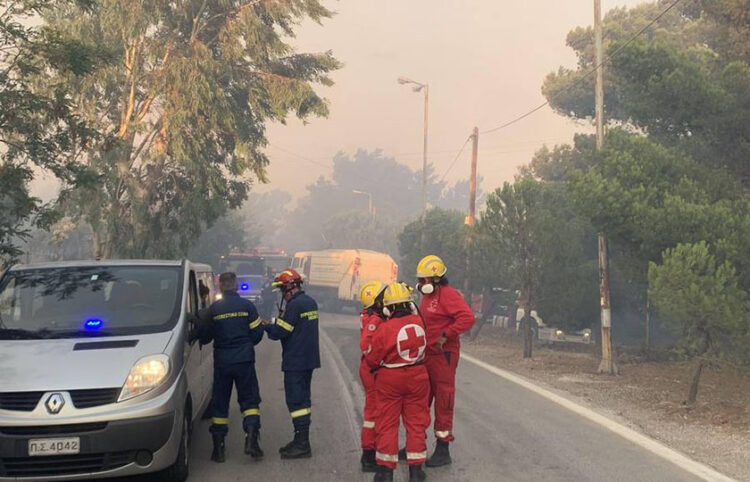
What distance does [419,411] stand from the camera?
5836mm

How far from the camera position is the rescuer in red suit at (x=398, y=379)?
572 cm

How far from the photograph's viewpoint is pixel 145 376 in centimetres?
538

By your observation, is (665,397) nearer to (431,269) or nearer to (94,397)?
(431,269)

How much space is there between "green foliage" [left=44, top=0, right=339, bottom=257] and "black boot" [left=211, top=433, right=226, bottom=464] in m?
14.7

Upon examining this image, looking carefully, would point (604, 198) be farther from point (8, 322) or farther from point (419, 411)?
point (8, 322)

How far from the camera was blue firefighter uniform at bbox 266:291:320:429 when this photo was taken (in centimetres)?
667

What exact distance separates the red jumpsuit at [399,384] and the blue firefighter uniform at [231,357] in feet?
4.40

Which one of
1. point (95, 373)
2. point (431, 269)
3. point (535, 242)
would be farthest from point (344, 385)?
point (535, 242)

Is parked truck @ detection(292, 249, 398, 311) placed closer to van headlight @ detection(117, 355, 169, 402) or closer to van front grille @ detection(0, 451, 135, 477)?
van headlight @ detection(117, 355, 169, 402)

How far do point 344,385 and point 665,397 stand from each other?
5260mm

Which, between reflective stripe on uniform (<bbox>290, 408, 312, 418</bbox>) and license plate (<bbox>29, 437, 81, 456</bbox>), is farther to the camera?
reflective stripe on uniform (<bbox>290, 408, 312, 418</bbox>)

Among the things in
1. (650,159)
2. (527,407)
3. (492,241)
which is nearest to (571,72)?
(492,241)

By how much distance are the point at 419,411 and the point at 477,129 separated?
23.5 meters

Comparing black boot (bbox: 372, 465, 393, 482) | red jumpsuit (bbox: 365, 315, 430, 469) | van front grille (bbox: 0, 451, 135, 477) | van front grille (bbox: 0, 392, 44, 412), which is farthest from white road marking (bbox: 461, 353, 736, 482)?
van front grille (bbox: 0, 392, 44, 412)
